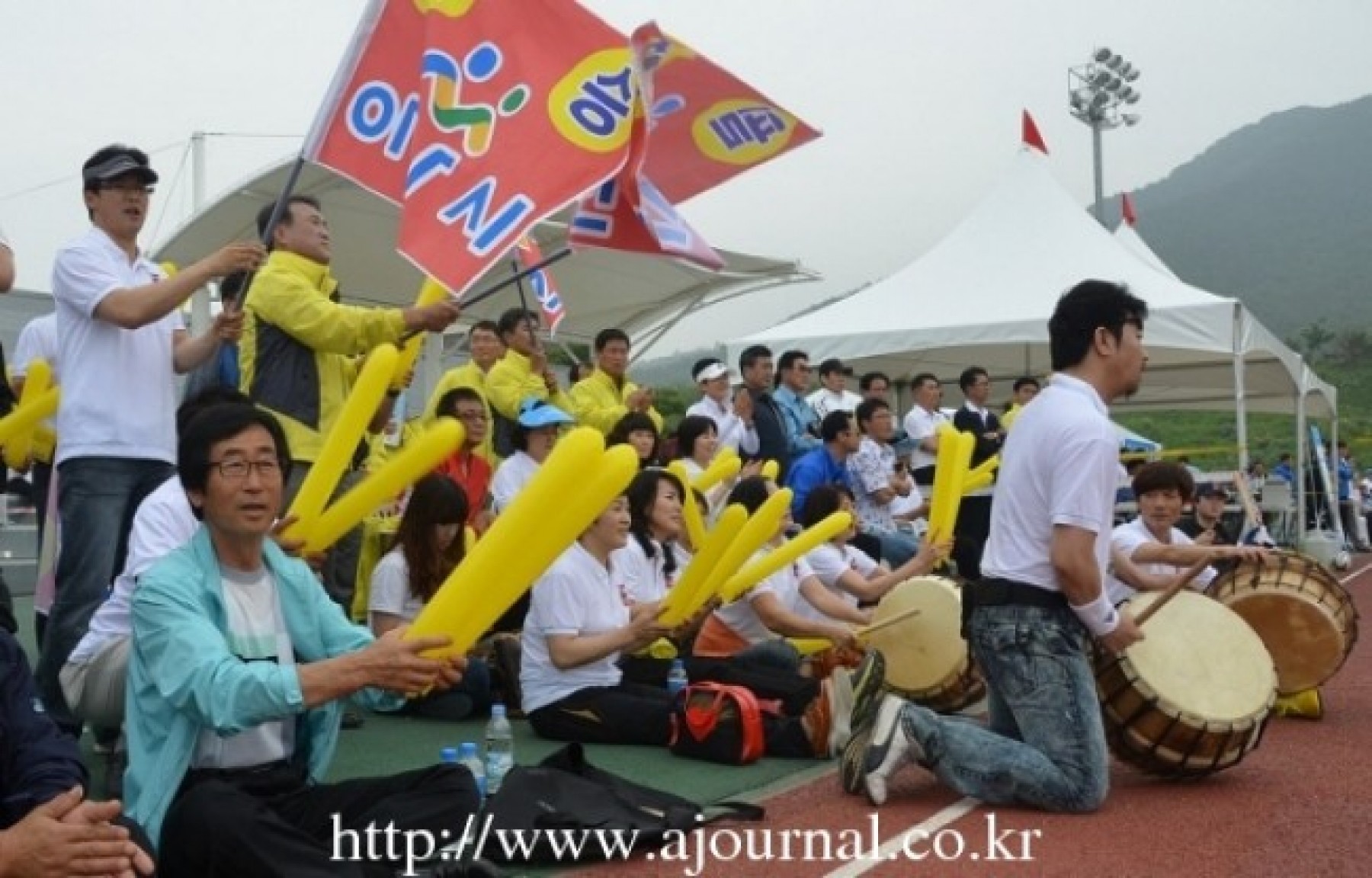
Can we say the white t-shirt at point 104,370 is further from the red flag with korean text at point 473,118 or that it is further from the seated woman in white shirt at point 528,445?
the seated woman in white shirt at point 528,445

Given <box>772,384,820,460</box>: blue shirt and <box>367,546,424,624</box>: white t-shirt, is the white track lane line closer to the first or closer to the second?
<box>367,546,424,624</box>: white t-shirt

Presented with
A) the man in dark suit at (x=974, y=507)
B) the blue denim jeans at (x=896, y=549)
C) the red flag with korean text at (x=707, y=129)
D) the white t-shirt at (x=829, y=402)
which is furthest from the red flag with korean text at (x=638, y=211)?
the white t-shirt at (x=829, y=402)

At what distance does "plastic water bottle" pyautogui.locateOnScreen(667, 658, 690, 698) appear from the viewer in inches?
252

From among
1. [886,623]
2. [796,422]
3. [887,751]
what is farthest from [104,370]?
[796,422]

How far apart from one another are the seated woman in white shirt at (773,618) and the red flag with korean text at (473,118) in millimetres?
1999

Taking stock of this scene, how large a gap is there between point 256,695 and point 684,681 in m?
3.65

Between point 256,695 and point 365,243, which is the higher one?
point 365,243

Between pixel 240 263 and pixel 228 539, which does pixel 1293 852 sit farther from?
pixel 240 263

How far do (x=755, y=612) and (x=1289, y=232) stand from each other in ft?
540

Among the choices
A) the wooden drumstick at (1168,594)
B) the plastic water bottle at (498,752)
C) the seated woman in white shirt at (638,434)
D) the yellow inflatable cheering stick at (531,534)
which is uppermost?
the yellow inflatable cheering stick at (531,534)

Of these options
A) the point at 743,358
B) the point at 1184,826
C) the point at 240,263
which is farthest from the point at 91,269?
the point at 743,358

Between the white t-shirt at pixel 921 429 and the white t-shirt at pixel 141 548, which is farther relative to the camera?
the white t-shirt at pixel 921 429

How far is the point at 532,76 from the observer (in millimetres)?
5418

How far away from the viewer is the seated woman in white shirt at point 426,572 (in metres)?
6.38
